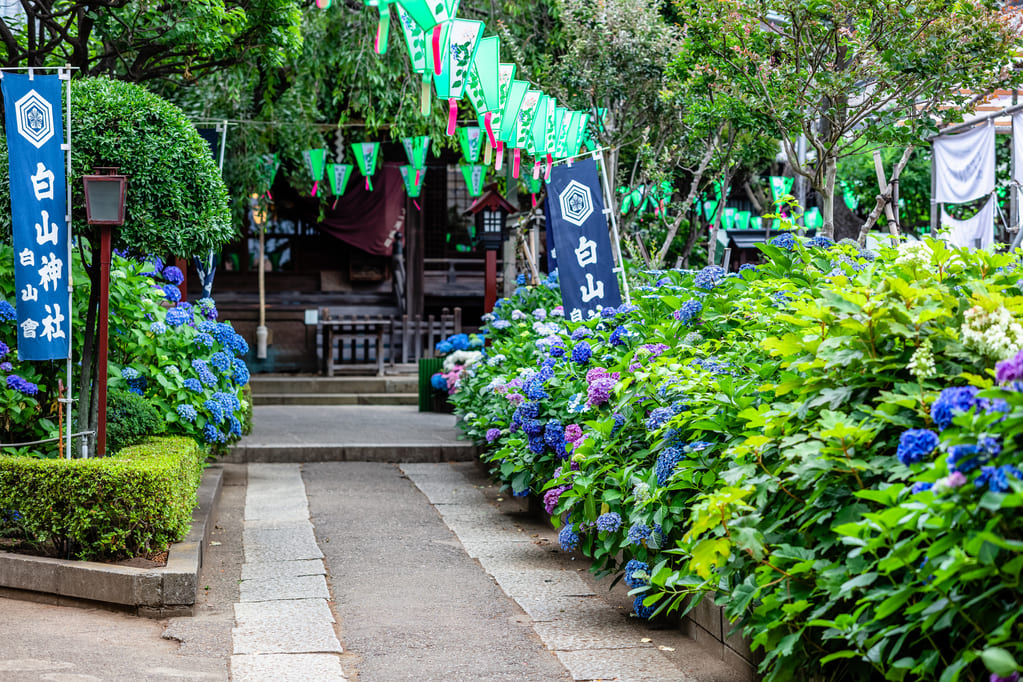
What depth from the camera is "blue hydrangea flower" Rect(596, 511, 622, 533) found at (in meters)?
5.06

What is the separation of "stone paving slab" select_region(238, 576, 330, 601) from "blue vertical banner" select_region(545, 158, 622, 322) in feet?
10.8

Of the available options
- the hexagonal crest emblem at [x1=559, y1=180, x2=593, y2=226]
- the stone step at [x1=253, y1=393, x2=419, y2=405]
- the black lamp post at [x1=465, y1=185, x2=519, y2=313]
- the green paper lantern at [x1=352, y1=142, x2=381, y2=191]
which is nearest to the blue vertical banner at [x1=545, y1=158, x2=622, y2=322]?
the hexagonal crest emblem at [x1=559, y1=180, x2=593, y2=226]

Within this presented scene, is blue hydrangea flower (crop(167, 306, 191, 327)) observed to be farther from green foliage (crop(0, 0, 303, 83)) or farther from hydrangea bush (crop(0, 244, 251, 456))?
green foliage (crop(0, 0, 303, 83))

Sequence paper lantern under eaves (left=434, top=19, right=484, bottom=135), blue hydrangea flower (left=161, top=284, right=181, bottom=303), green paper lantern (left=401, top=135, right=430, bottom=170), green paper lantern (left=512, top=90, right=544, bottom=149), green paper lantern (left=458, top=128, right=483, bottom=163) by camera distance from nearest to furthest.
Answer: paper lantern under eaves (left=434, top=19, right=484, bottom=135) → blue hydrangea flower (left=161, top=284, right=181, bottom=303) → green paper lantern (left=512, top=90, right=544, bottom=149) → green paper lantern (left=458, top=128, right=483, bottom=163) → green paper lantern (left=401, top=135, right=430, bottom=170)

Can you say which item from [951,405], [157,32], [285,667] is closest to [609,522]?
[285,667]

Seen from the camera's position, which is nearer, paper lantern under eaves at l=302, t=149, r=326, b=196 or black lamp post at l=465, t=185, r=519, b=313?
black lamp post at l=465, t=185, r=519, b=313

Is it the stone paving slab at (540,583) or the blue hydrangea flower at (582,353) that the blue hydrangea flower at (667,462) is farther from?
the blue hydrangea flower at (582,353)

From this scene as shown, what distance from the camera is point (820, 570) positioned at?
3393 mm

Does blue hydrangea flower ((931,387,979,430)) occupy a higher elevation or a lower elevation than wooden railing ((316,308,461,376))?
higher

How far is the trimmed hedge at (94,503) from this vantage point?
568 centimetres

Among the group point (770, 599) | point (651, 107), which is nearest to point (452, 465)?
point (651, 107)

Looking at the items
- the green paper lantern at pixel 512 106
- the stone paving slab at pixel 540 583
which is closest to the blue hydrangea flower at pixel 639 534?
the stone paving slab at pixel 540 583

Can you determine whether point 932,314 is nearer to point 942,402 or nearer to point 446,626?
point 942,402

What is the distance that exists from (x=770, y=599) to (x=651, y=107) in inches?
405
